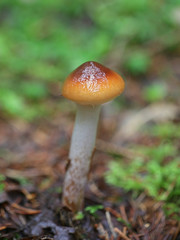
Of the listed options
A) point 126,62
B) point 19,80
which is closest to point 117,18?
point 126,62

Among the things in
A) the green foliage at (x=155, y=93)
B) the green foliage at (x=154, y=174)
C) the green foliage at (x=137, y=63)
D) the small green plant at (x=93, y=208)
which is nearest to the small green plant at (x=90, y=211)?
the small green plant at (x=93, y=208)

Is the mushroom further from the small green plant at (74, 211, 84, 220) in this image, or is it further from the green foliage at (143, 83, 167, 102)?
the green foliage at (143, 83, 167, 102)

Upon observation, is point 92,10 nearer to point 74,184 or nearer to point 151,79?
point 151,79

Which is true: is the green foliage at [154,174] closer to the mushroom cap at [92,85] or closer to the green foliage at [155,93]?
the mushroom cap at [92,85]

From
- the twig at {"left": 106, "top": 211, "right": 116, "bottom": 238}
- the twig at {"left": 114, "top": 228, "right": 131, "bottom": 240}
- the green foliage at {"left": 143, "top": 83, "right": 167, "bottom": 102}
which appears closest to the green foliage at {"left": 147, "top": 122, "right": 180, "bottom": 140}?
the green foliage at {"left": 143, "top": 83, "right": 167, "bottom": 102}

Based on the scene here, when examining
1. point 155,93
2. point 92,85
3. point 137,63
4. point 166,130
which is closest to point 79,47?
point 137,63

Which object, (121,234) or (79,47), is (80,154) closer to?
(121,234)

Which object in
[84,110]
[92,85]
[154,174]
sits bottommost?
[154,174]
